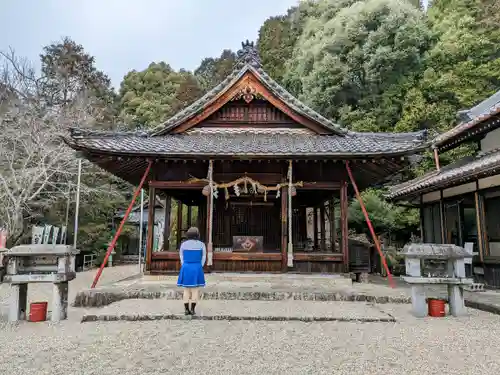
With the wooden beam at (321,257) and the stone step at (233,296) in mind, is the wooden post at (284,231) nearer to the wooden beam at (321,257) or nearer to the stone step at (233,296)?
the wooden beam at (321,257)

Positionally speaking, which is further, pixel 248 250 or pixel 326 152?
pixel 248 250

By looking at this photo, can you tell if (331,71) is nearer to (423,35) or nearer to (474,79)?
(423,35)

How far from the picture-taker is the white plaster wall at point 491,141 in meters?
11.8

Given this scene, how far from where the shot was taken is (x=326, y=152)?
980cm

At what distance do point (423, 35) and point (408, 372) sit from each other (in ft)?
89.6

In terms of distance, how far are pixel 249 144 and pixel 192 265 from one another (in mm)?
5240

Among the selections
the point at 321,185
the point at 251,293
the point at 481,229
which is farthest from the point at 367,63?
the point at 251,293

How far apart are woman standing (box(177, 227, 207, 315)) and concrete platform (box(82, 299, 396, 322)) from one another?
0.29 metres

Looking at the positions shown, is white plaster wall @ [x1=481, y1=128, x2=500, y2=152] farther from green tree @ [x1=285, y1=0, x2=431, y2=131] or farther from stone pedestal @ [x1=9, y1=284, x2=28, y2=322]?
stone pedestal @ [x1=9, y1=284, x2=28, y2=322]

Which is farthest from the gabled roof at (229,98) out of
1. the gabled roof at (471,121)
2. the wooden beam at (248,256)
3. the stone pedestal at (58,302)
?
the stone pedestal at (58,302)

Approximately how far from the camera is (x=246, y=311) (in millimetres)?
6980

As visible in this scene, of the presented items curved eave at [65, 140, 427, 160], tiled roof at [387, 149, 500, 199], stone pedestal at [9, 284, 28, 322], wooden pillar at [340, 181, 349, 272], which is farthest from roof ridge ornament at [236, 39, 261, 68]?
stone pedestal at [9, 284, 28, 322]

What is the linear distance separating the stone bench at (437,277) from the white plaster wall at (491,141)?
677cm

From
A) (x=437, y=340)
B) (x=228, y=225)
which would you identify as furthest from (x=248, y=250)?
(x=437, y=340)
